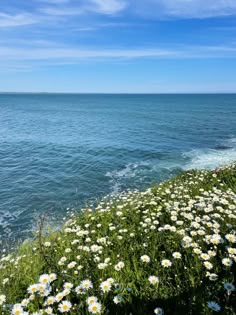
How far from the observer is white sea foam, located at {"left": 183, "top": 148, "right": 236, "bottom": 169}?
81.9ft

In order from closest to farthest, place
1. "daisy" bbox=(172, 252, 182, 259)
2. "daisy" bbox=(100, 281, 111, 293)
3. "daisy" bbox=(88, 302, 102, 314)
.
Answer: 1. "daisy" bbox=(88, 302, 102, 314)
2. "daisy" bbox=(100, 281, 111, 293)
3. "daisy" bbox=(172, 252, 182, 259)

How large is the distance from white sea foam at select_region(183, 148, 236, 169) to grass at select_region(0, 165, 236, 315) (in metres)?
17.9

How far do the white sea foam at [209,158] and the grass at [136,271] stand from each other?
704 inches

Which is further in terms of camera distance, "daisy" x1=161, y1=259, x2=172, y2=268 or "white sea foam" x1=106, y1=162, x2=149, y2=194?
"white sea foam" x1=106, y1=162, x2=149, y2=194

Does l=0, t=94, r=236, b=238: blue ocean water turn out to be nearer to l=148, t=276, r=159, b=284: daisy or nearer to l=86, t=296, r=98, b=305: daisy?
l=148, t=276, r=159, b=284: daisy

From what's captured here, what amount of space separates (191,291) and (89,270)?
6.21 ft

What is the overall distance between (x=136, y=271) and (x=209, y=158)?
25054mm

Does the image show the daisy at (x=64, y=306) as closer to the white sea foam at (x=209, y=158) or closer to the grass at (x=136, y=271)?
the grass at (x=136, y=271)

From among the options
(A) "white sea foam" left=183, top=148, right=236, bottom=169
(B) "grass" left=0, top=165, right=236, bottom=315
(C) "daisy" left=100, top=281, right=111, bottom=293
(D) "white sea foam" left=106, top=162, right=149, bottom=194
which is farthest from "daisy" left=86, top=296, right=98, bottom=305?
(A) "white sea foam" left=183, top=148, right=236, bottom=169

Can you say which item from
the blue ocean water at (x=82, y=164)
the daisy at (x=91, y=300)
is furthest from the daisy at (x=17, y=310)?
the blue ocean water at (x=82, y=164)

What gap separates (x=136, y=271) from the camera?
4.96 meters

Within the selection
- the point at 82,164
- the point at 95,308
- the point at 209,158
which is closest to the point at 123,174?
the point at 82,164

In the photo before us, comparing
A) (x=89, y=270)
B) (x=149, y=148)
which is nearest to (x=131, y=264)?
(x=89, y=270)

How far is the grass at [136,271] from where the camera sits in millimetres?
4098
